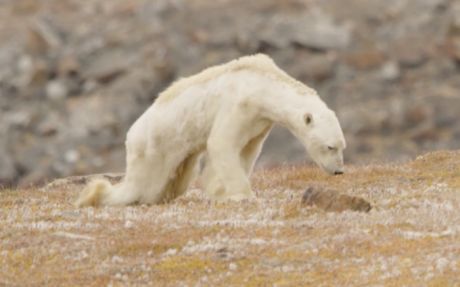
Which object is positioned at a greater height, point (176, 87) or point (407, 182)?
point (176, 87)

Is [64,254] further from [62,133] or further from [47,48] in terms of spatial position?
[47,48]

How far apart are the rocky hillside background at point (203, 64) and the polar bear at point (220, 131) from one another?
41.0 meters

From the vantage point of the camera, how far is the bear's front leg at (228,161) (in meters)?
25.2

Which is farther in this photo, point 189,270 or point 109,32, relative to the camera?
point 109,32

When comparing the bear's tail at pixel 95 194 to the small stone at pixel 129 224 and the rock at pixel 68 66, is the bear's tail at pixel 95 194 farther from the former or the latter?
the rock at pixel 68 66

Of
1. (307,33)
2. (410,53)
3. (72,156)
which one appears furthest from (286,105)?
(410,53)

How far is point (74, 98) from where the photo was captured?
77.6 meters

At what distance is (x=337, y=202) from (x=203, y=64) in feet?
185

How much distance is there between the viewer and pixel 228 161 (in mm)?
25281

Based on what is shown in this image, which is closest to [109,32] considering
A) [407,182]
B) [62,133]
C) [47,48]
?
[47,48]

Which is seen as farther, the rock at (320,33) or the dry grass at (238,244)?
the rock at (320,33)

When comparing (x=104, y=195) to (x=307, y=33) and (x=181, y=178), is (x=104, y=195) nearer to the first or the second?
(x=181, y=178)

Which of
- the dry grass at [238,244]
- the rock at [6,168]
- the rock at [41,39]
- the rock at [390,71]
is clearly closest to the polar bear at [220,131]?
the dry grass at [238,244]

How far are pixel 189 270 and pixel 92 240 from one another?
90.2 inches
